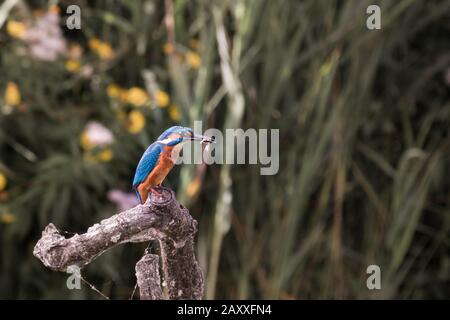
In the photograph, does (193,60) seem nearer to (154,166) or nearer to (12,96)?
(12,96)

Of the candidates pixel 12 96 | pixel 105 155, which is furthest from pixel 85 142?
pixel 12 96

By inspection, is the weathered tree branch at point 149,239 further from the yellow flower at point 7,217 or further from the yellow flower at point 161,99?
the yellow flower at point 7,217

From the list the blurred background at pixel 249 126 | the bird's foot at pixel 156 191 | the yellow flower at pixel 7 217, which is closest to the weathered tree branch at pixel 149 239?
the bird's foot at pixel 156 191

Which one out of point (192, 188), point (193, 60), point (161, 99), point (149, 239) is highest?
point (193, 60)

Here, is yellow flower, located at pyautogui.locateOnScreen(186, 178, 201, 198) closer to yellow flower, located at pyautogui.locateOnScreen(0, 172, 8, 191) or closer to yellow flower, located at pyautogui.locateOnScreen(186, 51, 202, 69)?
yellow flower, located at pyautogui.locateOnScreen(186, 51, 202, 69)

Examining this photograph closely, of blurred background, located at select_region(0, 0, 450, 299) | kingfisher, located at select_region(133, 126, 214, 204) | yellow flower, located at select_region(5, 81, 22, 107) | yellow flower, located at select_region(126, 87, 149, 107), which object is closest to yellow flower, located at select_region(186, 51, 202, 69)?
blurred background, located at select_region(0, 0, 450, 299)

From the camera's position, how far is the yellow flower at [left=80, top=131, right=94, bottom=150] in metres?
1.53

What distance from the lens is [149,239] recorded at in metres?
0.47

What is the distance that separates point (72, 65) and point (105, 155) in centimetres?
25

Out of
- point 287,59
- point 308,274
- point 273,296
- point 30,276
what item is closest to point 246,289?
point 273,296

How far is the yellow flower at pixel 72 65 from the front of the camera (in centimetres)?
164

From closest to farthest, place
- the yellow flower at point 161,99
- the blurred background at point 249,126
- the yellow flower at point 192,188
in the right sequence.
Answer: the yellow flower at point 192,188 → the blurred background at point 249,126 → the yellow flower at point 161,99

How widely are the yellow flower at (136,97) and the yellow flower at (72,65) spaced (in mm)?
160
